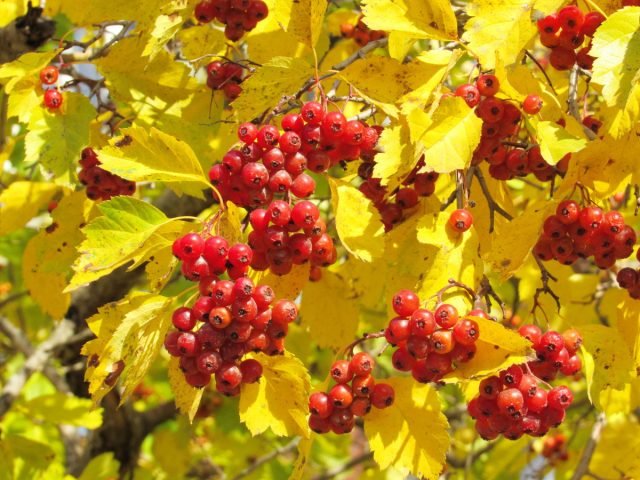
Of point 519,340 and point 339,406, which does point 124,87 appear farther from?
point 519,340

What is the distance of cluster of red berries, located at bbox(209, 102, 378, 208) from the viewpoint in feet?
5.57

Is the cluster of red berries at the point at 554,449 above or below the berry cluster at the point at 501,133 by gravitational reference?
below

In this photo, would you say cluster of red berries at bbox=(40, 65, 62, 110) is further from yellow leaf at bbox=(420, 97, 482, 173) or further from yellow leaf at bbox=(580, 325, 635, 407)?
yellow leaf at bbox=(580, 325, 635, 407)

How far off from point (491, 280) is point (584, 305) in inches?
51.0

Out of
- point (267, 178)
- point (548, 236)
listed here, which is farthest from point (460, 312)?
point (267, 178)

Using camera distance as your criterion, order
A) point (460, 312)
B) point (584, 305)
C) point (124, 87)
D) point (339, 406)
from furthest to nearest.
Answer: point (584, 305) → point (124, 87) → point (339, 406) → point (460, 312)

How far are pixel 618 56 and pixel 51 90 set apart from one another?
1.45 meters

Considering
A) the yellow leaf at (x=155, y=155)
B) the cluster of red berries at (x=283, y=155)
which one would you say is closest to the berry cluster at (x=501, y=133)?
the cluster of red berries at (x=283, y=155)

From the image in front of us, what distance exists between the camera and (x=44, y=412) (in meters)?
3.12

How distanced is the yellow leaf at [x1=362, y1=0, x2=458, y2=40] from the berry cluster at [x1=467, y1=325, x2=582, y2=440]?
668 millimetres

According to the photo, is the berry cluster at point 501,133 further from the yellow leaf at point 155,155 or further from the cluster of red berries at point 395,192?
the yellow leaf at point 155,155

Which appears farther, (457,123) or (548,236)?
(548,236)

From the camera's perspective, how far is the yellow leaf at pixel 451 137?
1.64 m

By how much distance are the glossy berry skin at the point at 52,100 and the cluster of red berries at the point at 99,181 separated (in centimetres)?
17
